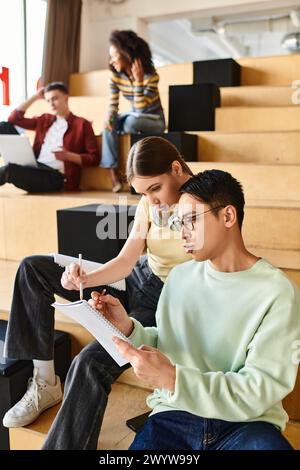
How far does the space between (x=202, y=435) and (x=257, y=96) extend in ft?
8.82

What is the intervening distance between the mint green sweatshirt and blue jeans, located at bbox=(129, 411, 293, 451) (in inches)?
1.1

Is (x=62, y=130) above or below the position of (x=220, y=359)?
above

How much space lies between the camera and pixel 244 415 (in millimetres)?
896

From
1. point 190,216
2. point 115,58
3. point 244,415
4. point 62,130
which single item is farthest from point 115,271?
point 62,130

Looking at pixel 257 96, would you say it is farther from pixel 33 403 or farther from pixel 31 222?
pixel 33 403

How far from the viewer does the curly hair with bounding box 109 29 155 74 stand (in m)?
2.66

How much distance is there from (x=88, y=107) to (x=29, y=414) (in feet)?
9.88

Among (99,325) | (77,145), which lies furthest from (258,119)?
(99,325)

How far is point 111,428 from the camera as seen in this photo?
1440 millimetres

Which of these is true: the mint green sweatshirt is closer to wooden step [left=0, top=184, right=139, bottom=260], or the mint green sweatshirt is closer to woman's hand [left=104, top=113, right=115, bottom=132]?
wooden step [left=0, top=184, right=139, bottom=260]

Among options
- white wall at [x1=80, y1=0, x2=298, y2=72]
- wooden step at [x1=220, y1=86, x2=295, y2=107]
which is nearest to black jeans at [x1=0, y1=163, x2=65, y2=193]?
wooden step at [x1=220, y1=86, x2=295, y2=107]

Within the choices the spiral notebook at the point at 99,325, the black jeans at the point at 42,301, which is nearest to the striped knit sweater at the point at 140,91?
the black jeans at the point at 42,301

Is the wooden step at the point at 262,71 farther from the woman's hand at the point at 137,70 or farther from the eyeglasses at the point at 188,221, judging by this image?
the eyeglasses at the point at 188,221
